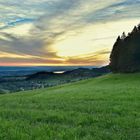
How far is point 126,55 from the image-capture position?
105 metres

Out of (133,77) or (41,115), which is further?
(133,77)

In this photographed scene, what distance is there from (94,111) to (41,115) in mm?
4286

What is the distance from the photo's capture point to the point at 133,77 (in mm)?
93312

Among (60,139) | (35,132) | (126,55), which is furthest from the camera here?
(126,55)

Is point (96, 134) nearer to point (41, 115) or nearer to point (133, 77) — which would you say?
point (41, 115)

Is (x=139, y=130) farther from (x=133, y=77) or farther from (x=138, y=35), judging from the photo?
(x=138, y=35)

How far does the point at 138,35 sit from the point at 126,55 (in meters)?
6.94

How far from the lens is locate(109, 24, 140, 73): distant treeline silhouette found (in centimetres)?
10275

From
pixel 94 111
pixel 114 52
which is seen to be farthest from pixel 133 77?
pixel 94 111

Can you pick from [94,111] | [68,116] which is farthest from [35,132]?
[94,111]

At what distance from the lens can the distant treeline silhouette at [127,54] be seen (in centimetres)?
10275

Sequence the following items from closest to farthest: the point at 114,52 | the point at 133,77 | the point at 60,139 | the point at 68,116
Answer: the point at 60,139 < the point at 68,116 < the point at 133,77 < the point at 114,52

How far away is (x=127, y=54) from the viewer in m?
105

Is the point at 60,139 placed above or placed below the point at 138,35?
below
